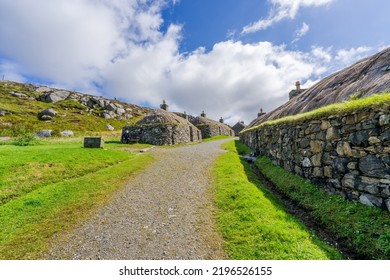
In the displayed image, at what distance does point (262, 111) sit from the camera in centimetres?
4891

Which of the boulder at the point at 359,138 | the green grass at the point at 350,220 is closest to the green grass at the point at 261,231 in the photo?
the green grass at the point at 350,220

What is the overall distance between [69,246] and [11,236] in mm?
2256

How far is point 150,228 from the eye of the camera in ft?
22.4

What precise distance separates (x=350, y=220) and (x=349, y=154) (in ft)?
7.79

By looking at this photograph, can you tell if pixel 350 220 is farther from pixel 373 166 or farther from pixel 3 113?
pixel 3 113

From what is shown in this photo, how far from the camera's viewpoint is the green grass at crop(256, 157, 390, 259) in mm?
5289

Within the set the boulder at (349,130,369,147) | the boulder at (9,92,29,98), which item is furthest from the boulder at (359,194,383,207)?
the boulder at (9,92,29,98)

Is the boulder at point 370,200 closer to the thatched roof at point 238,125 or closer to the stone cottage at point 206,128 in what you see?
the stone cottage at point 206,128

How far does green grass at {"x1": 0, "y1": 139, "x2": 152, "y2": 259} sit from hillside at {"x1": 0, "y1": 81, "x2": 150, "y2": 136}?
38.1 meters

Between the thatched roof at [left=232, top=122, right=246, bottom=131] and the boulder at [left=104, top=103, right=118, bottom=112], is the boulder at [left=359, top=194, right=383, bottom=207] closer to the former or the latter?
the thatched roof at [left=232, top=122, right=246, bottom=131]

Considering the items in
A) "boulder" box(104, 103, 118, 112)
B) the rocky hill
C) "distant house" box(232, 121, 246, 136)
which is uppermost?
"boulder" box(104, 103, 118, 112)

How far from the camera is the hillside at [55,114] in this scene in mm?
56750

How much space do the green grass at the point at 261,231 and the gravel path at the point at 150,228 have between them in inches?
18.5

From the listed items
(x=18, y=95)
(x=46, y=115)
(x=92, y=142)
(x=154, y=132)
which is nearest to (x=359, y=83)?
(x=92, y=142)
